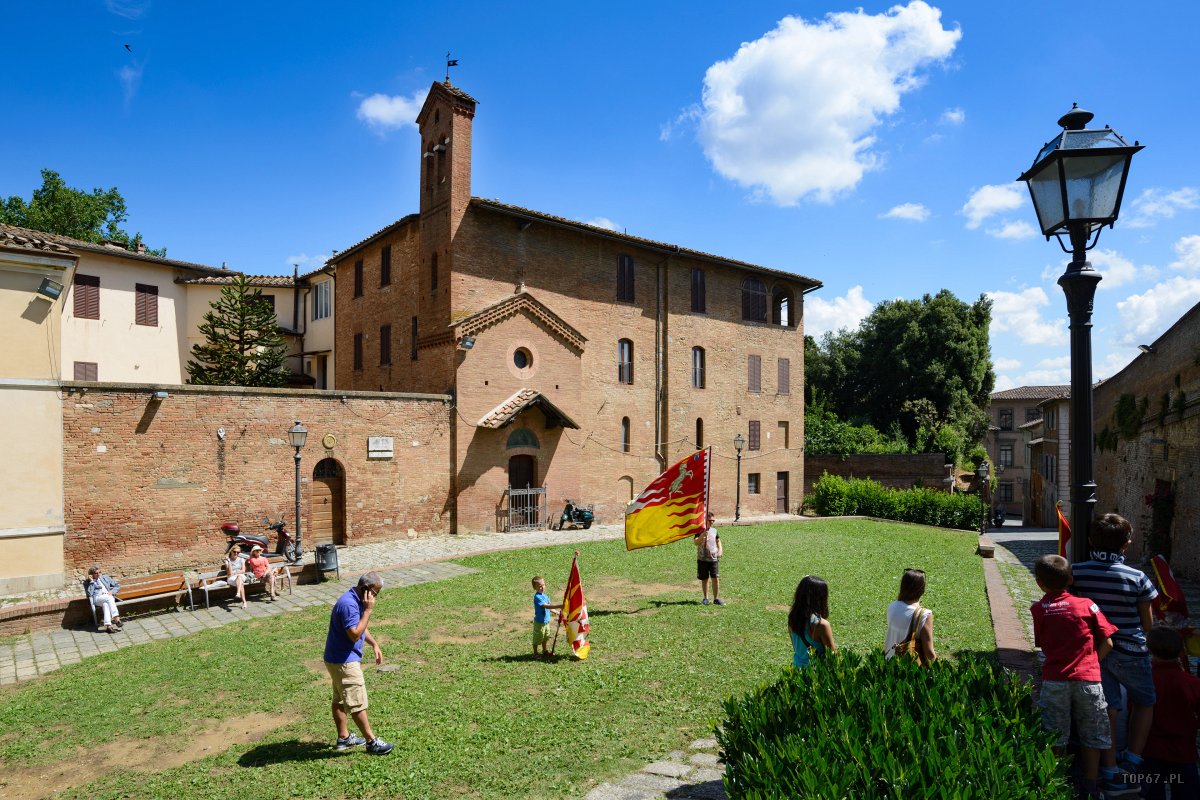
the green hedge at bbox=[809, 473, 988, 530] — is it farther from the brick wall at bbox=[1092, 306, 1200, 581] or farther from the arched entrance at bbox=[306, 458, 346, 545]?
the arched entrance at bbox=[306, 458, 346, 545]

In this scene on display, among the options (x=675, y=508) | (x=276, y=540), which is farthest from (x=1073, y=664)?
(x=276, y=540)

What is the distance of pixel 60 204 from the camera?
3644cm

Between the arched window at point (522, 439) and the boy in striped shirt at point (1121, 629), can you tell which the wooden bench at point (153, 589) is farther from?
the boy in striped shirt at point (1121, 629)

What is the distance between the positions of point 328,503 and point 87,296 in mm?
14192

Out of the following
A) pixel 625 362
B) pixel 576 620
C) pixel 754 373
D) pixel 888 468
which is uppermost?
pixel 625 362

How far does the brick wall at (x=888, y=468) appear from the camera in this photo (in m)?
35.0

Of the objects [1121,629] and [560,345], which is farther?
[560,345]

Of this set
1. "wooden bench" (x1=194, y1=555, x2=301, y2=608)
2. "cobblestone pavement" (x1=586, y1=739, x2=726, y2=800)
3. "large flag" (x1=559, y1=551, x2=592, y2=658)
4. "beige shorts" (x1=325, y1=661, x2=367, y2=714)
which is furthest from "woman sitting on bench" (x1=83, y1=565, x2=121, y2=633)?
"cobblestone pavement" (x1=586, y1=739, x2=726, y2=800)

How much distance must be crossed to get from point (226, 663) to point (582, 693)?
5.07 meters

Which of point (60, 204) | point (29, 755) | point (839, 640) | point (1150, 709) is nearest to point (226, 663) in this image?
point (29, 755)

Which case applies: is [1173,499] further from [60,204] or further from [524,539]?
[60,204]

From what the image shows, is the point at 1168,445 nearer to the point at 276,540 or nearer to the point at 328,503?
the point at 328,503

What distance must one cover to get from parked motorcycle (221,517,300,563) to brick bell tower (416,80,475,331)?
319 inches

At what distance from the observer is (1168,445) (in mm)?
15156
